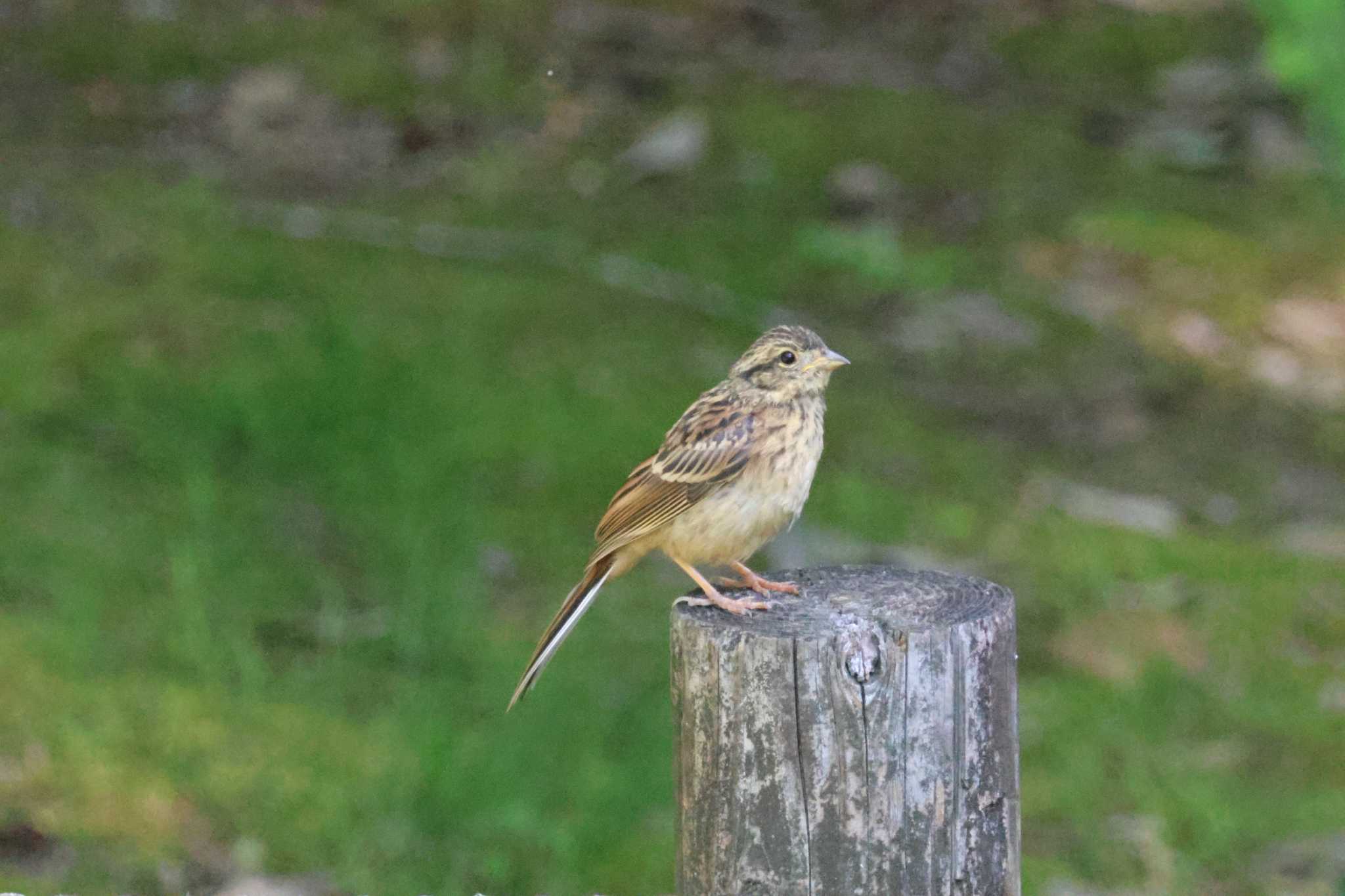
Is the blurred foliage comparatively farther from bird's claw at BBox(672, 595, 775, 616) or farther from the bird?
bird's claw at BBox(672, 595, 775, 616)

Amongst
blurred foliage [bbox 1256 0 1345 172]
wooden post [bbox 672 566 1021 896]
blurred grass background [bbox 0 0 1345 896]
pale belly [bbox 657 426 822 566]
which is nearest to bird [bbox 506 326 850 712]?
pale belly [bbox 657 426 822 566]

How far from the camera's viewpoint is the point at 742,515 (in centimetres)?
510

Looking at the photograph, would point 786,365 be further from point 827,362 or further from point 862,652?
point 862,652

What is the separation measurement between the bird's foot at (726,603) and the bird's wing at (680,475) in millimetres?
940

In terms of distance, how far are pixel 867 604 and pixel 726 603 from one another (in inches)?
10.6

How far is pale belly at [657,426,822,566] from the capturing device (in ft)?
16.8

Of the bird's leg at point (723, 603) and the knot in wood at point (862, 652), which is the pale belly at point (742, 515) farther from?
the knot in wood at point (862, 652)

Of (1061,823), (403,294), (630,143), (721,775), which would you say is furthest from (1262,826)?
(630,143)

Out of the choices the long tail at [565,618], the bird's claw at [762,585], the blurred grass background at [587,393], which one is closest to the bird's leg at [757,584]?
the bird's claw at [762,585]

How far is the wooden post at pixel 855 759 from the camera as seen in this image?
3.44 meters

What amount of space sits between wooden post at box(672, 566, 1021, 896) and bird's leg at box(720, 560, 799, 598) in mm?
484

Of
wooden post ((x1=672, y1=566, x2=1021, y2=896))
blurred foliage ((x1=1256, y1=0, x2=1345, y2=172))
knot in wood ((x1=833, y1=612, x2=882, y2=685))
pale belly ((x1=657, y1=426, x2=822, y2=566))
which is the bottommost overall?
wooden post ((x1=672, y1=566, x2=1021, y2=896))

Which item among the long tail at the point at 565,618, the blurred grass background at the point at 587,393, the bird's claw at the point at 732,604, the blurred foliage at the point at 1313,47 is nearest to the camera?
the bird's claw at the point at 732,604

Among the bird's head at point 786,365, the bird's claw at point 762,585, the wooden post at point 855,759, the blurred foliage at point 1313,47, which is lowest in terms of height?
the wooden post at point 855,759
